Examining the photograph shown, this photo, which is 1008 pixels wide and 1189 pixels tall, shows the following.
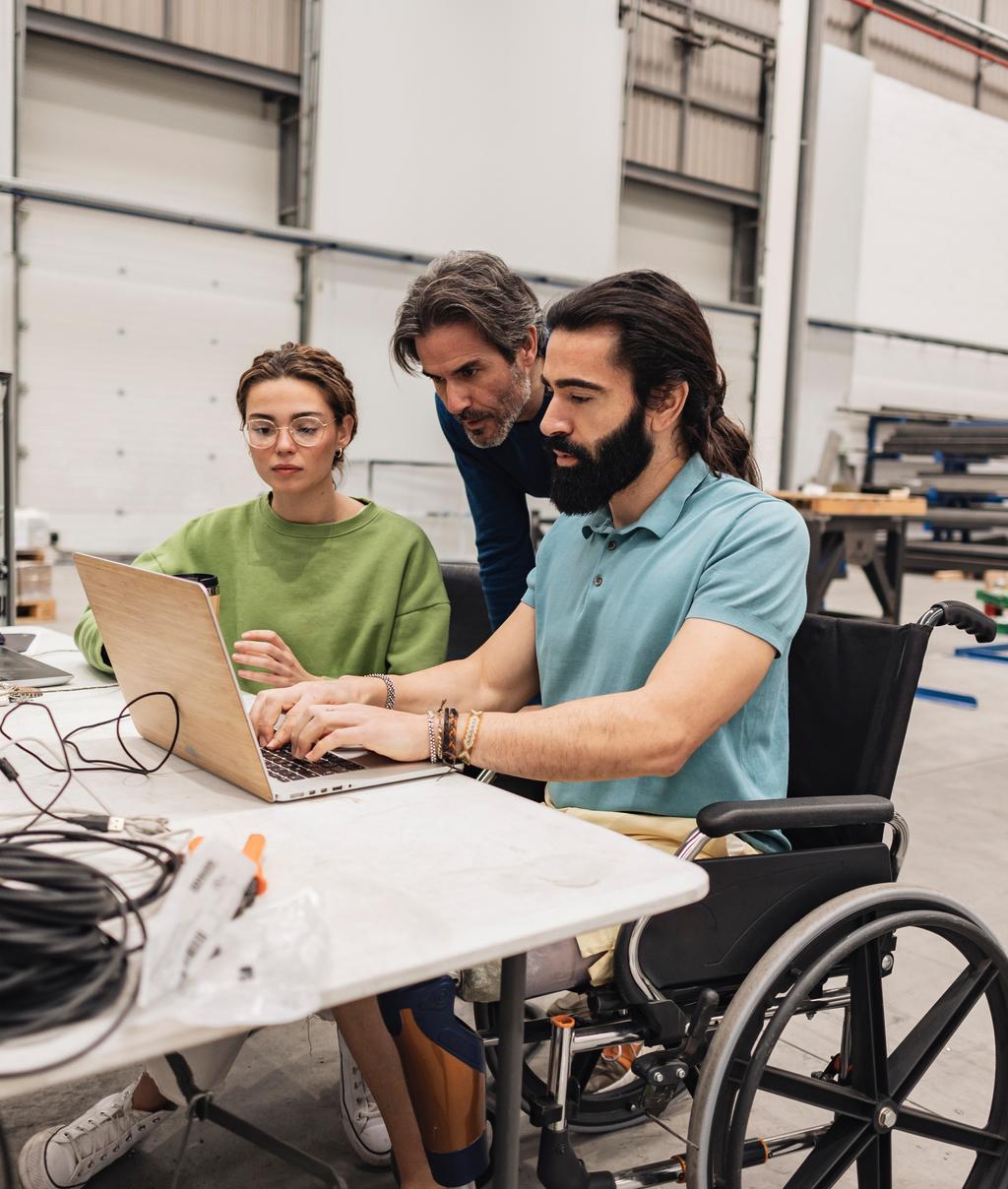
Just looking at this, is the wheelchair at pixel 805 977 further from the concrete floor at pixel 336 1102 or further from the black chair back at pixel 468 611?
the black chair back at pixel 468 611

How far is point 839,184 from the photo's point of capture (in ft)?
34.6

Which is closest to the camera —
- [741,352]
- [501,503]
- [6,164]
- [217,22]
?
[501,503]

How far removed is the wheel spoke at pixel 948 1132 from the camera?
1276mm

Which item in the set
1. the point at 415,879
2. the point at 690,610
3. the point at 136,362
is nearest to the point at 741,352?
the point at 136,362

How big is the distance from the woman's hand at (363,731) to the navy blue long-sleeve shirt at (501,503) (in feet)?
2.94

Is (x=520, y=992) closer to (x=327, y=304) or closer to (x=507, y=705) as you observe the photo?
(x=507, y=705)

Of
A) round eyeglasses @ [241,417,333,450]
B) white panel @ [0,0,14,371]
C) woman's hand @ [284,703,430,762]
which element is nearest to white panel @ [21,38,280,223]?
white panel @ [0,0,14,371]

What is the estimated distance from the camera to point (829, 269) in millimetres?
10555

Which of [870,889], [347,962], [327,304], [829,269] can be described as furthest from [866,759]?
[829,269]

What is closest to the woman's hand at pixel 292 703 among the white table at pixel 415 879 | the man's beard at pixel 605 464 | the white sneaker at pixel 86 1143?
the white table at pixel 415 879

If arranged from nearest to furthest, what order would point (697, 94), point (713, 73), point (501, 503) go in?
1. point (501, 503)
2. point (697, 94)
3. point (713, 73)

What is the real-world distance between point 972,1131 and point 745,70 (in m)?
10.4

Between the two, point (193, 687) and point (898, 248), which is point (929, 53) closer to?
point (898, 248)

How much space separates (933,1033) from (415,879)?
735 mm
